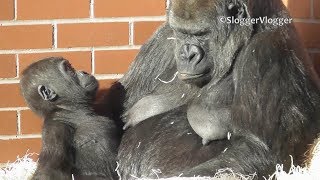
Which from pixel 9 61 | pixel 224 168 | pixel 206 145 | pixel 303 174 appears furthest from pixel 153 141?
pixel 9 61

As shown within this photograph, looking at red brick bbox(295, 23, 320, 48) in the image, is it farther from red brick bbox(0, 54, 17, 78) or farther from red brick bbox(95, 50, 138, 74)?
red brick bbox(0, 54, 17, 78)

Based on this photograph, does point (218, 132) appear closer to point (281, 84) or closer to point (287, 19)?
point (281, 84)

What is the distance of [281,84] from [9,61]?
132 cm

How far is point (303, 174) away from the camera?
2.54m

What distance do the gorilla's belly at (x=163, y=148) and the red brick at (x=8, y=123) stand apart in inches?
28.0

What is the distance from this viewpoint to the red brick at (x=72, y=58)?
138 inches

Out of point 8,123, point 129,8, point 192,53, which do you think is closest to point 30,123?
point 8,123

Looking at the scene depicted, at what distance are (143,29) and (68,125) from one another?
68 centimetres

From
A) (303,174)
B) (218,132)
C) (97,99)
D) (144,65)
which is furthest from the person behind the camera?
(97,99)

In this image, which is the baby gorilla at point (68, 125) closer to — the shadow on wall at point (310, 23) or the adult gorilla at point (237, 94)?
the adult gorilla at point (237, 94)

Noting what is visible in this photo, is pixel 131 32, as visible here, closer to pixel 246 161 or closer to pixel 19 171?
pixel 19 171

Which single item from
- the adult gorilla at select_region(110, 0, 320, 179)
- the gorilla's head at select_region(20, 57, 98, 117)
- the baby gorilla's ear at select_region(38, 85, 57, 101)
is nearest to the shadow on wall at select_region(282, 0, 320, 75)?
the adult gorilla at select_region(110, 0, 320, 179)

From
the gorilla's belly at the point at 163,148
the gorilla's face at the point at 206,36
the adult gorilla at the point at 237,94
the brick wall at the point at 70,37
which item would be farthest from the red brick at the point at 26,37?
the gorilla's face at the point at 206,36

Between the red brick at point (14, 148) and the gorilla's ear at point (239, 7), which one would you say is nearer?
the gorilla's ear at point (239, 7)
